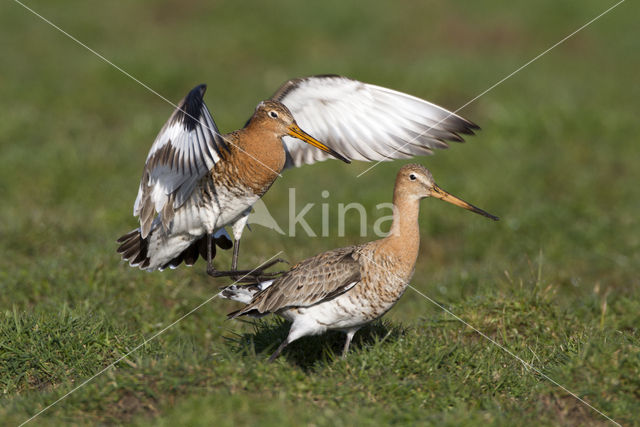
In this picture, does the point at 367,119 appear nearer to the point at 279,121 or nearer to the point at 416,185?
the point at 279,121

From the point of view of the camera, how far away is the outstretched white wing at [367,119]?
20.7ft

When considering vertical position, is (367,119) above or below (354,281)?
above

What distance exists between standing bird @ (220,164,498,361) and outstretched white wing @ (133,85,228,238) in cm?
101

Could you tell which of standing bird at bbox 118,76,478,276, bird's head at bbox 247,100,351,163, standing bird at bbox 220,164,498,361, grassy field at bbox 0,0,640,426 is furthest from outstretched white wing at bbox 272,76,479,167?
grassy field at bbox 0,0,640,426

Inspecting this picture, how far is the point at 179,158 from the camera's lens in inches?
210

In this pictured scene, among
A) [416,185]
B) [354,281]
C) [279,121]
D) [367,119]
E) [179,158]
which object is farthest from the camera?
[367,119]

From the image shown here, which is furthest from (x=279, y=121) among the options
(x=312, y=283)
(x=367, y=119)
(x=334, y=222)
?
(x=334, y=222)

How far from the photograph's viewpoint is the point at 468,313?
6.64 metres

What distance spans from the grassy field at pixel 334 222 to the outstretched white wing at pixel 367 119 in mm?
1487

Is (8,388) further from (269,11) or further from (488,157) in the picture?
(269,11)

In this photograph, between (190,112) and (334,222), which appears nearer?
(190,112)

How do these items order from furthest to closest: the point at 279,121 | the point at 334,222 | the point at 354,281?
the point at 334,222
the point at 279,121
the point at 354,281

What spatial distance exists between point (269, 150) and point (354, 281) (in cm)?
138

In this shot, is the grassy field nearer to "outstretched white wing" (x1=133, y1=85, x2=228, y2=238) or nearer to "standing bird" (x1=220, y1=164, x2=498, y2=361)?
"standing bird" (x1=220, y1=164, x2=498, y2=361)
